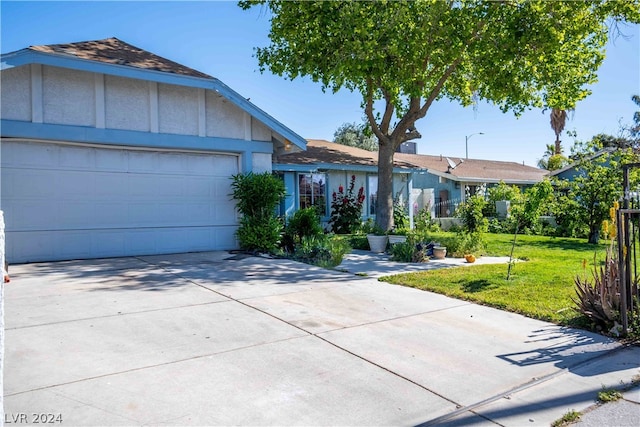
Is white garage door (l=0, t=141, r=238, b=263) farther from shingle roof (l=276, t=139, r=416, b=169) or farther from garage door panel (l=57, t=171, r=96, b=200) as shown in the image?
shingle roof (l=276, t=139, r=416, b=169)

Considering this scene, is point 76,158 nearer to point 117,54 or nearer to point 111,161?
point 111,161

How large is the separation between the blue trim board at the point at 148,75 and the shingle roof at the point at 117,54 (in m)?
0.12

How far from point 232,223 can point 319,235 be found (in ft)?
7.49

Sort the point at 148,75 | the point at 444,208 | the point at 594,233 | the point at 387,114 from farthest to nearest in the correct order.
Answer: the point at 444,208
the point at 387,114
the point at 594,233
the point at 148,75

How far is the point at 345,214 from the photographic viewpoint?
16188 millimetres

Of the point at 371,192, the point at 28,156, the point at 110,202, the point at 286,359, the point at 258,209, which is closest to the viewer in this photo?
the point at 286,359

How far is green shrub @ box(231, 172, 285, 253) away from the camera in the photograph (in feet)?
34.7

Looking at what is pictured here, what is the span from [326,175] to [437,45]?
20.3 feet

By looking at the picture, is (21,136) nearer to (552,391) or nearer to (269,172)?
(269,172)

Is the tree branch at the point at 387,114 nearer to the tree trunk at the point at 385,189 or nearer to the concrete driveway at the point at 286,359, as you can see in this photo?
the tree trunk at the point at 385,189

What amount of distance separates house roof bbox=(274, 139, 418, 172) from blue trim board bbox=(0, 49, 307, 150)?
105 inches

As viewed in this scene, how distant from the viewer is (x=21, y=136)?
8.62 meters

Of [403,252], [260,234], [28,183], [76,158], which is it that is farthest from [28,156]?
[403,252]

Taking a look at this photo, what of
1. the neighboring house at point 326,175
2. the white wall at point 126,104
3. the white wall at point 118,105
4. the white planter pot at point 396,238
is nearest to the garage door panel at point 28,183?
the white wall at point 118,105
